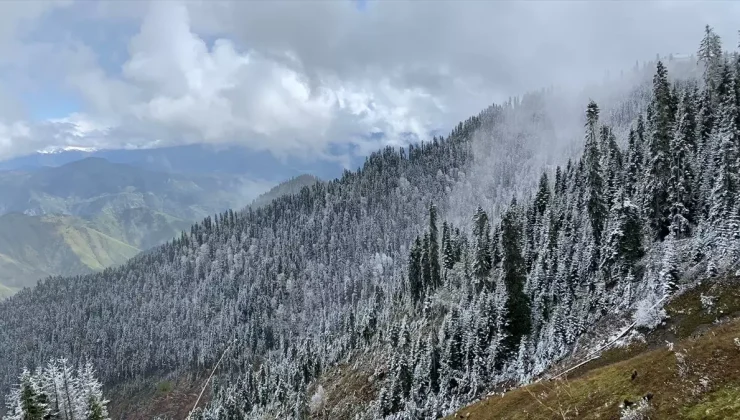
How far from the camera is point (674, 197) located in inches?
2576

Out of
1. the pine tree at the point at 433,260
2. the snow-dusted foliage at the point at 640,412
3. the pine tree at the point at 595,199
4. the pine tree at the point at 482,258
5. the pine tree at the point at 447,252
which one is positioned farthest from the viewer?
the pine tree at the point at 433,260

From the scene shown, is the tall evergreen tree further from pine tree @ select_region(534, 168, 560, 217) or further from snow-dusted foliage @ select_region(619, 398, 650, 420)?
snow-dusted foliage @ select_region(619, 398, 650, 420)

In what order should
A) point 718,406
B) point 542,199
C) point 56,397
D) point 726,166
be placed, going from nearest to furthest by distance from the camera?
point 718,406 → point 726,166 → point 56,397 → point 542,199

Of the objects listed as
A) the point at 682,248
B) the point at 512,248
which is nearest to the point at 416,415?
the point at 512,248

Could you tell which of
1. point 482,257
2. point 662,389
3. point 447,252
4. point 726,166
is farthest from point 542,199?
point 662,389

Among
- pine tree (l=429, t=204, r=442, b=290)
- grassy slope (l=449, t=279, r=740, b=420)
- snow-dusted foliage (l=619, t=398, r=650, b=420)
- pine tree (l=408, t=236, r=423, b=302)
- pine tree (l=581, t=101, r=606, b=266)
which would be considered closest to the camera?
grassy slope (l=449, t=279, r=740, b=420)

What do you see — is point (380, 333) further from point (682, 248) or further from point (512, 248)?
point (682, 248)

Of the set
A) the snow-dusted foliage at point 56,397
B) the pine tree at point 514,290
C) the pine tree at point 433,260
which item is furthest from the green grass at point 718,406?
the pine tree at point 433,260

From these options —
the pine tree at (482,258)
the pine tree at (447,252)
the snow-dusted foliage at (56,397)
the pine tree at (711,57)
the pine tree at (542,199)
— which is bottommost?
the snow-dusted foliage at (56,397)

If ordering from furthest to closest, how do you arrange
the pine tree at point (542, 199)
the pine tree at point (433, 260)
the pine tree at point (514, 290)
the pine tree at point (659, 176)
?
the pine tree at point (433, 260), the pine tree at point (542, 199), the pine tree at point (514, 290), the pine tree at point (659, 176)

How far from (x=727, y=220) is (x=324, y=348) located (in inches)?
5400

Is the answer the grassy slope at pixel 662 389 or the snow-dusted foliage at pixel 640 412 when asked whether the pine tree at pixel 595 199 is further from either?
the snow-dusted foliage at pixel 640 412

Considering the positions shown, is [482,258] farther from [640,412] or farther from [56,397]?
[56,397]

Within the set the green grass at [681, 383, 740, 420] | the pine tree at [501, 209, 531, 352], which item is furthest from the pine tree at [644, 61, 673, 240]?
the green grass at [681, 383, 740, 420]
